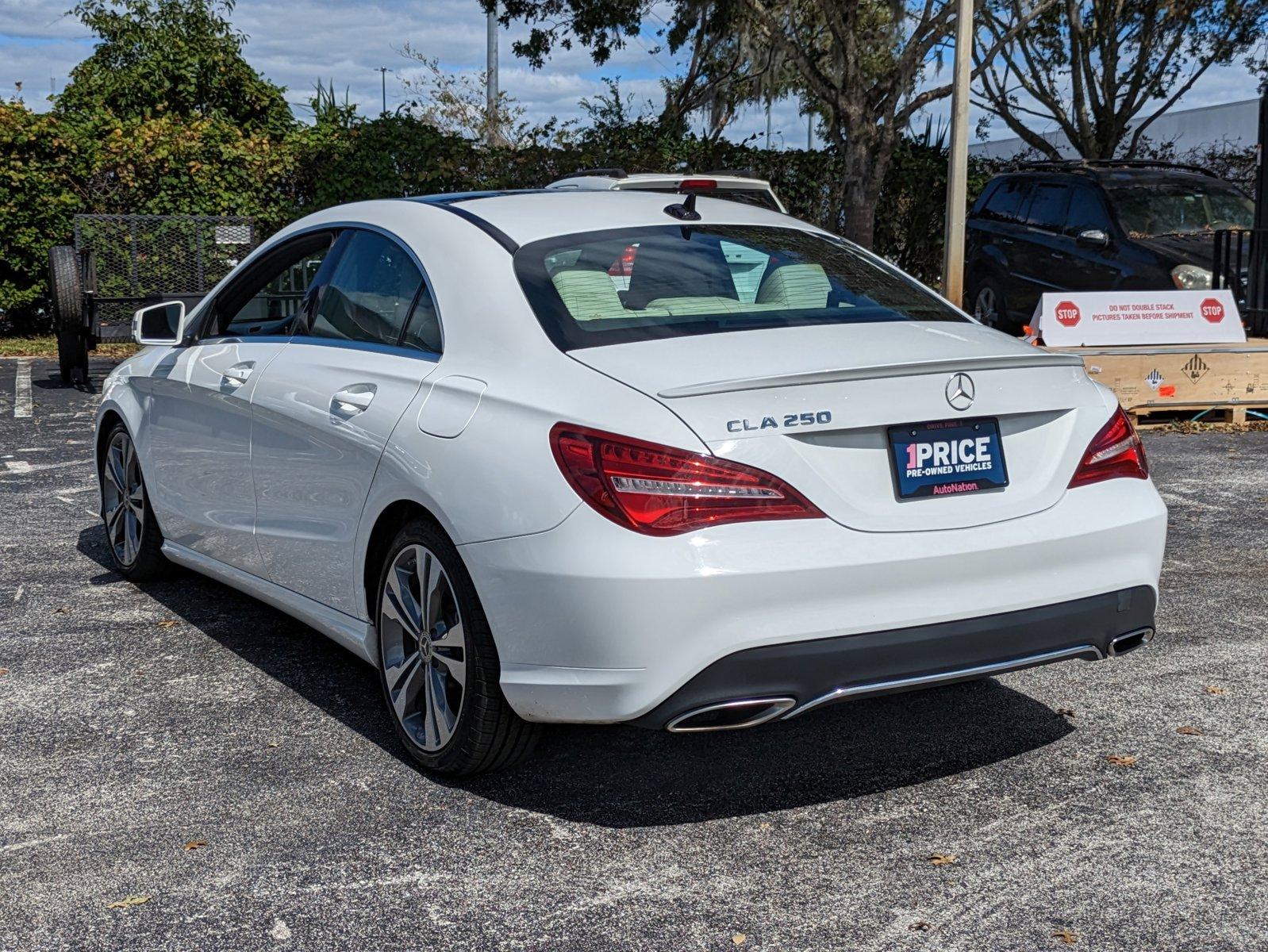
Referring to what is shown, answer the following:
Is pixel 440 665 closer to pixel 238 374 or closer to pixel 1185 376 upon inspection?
pixel 238 374

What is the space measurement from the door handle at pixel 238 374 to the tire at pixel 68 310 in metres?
8.92

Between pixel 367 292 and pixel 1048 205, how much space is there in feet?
37.2

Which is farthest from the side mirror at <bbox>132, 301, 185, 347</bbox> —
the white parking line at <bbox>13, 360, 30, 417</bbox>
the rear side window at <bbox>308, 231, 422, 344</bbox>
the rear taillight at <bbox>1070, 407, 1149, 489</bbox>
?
the white parking line at <bbox>13, 360, 30, 417</bbox>

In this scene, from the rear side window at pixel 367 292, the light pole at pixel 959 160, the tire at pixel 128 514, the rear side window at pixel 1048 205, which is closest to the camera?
the rear side window at pixel 367 292

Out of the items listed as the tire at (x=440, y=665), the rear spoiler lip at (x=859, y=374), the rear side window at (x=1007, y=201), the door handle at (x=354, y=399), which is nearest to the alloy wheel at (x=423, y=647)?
the tire at (x=440, y=665)

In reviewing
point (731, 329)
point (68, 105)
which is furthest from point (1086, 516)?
point (68, 105)

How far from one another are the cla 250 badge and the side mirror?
3.08m

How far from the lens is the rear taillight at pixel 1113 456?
3795mm

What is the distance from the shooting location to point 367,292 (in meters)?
4.62

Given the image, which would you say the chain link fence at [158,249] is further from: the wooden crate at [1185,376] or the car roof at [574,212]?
the car roof at [574,212]

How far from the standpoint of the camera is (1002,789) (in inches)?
155

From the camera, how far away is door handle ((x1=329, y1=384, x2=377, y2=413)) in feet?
13.9

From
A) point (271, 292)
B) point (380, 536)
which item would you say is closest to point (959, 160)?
point (271, 292)

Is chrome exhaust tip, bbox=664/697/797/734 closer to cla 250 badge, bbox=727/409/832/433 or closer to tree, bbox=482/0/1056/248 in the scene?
cla 250 badge, bbox=727/409/832/433
